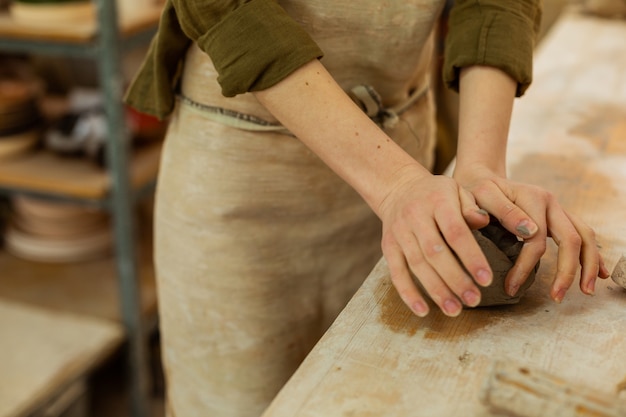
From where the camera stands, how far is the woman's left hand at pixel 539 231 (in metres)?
0.73

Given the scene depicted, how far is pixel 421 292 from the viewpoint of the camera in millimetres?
749

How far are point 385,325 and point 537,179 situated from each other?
1.58 feet

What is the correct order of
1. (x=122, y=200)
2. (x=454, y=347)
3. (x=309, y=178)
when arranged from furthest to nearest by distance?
(x=122, y=200)
(x=309, y=178)
(x=454, y=347)

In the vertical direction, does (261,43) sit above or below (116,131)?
above

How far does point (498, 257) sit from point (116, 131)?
1.29 m

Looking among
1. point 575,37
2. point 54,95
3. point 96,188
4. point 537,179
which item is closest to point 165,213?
point 537,179

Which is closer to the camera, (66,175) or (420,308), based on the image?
(420,308)

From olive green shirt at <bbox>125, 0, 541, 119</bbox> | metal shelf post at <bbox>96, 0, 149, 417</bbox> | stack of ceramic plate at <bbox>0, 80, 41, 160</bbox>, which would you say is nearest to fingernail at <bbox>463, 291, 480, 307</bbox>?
olive green shirt at <bbox>125, 0, 541, 119</bbox>

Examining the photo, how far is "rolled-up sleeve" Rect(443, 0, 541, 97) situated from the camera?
3.09 feet

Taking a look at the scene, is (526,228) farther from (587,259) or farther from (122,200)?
(122,200)

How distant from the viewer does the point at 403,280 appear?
2.33ft

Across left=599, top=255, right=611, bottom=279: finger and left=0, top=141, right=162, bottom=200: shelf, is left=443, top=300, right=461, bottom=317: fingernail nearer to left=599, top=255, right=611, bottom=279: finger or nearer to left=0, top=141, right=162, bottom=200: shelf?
left=599, top=255, right=611, bottom=279: finger

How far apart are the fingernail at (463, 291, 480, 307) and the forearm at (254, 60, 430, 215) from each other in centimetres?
14

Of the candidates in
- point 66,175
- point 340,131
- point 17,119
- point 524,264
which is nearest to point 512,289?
point 524,264
